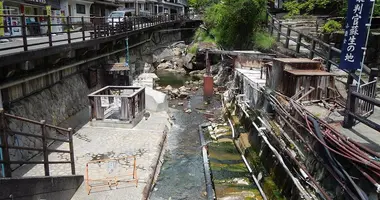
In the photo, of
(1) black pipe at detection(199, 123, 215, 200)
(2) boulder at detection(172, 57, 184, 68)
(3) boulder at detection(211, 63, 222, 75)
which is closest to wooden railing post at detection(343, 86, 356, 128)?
(1) black pipe at detection(199, 123, 215, 200)

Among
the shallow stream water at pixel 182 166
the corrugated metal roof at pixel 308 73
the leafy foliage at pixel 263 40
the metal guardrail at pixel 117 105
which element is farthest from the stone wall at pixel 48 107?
the leafy foliage at pixel 263 40

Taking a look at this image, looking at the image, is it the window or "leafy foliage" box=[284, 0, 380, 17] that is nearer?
"leafy foliage" box=[284, 0, 380, 17]

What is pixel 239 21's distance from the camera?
31.2 metres

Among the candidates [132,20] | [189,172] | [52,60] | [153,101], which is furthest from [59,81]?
[132,20]

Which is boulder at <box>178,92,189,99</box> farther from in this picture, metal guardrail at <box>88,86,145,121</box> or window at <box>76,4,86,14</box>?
window at <box>76,4,86,14</box>

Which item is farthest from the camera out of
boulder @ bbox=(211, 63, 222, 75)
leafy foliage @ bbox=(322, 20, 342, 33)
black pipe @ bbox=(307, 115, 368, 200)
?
boulder @ bbox=(211, 63, 222, 75)

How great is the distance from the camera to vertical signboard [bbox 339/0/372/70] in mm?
8430

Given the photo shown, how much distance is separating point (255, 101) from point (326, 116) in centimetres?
595

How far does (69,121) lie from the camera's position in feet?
52.7

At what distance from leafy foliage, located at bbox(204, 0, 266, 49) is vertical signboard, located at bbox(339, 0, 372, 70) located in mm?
21803

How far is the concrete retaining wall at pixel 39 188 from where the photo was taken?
5.88 metres

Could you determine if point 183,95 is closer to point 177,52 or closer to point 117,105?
point 117,105

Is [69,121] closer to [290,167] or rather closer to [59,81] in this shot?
[59,81]

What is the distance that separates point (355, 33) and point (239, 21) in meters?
23.4
